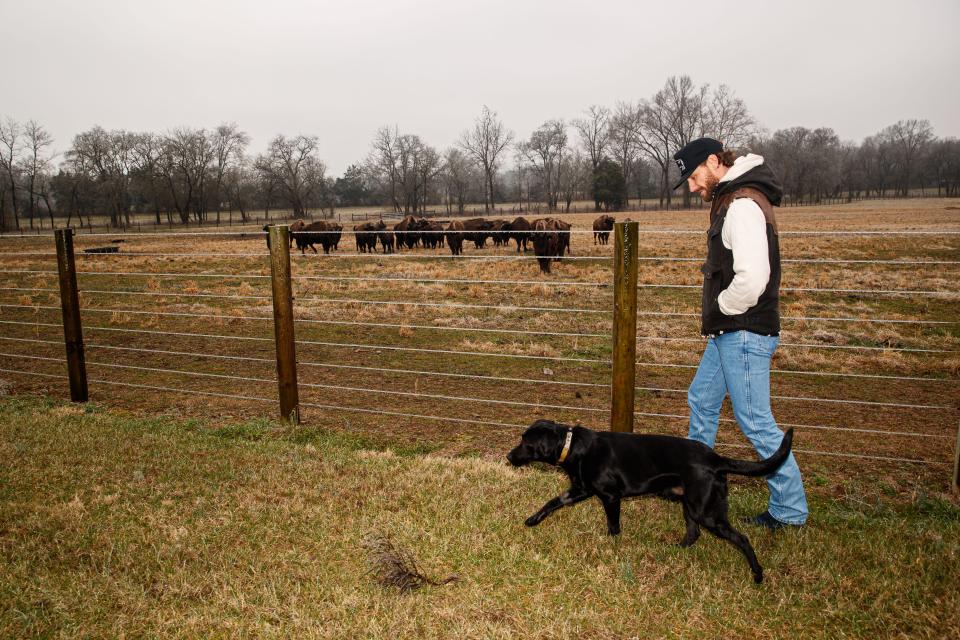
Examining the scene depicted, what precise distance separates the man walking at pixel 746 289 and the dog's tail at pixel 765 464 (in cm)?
24

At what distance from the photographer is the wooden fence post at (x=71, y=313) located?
5.84 m

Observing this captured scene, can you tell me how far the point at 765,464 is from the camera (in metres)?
2.97

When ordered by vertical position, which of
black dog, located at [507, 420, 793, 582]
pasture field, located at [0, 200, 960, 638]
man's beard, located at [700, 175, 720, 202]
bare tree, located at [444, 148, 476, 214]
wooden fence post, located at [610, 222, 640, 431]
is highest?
bare tree, located at [444, 148, 476, 214]

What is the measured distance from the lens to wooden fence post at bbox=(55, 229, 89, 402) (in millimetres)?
5844

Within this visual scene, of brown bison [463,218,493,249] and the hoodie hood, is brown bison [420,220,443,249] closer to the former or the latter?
brown bison [463,218,493,249]

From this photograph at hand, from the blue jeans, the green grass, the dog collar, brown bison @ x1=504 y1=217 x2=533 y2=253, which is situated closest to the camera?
the green grass

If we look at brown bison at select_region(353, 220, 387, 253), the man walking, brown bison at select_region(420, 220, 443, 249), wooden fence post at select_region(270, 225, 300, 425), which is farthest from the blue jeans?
brown bison at select_region(420, 220, 443, 249)

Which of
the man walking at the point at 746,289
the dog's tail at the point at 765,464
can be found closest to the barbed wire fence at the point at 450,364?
the man walking at the point at 746,289

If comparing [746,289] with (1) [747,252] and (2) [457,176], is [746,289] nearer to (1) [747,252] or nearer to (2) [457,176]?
(1) [747,252]

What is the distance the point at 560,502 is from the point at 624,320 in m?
1.39

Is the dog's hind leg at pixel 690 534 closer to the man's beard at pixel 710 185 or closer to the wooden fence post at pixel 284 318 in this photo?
the man's beard at pixel 710 185

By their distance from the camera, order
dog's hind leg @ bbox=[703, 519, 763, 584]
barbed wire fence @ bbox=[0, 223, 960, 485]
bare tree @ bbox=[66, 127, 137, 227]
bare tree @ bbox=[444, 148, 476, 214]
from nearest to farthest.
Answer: dog's hind leg @ bbox=[703, 519, 763, 584]
barbed wire fence @ bbox=[0, 223, 960, 485]
bare tree @ bbox=[66, 127, 137, 227]
bare tree @ bbox=[444, 148, 476, 214]

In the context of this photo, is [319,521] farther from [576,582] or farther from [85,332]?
[85,332]

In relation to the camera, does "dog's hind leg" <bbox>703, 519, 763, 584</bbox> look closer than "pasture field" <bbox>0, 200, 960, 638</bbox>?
No
